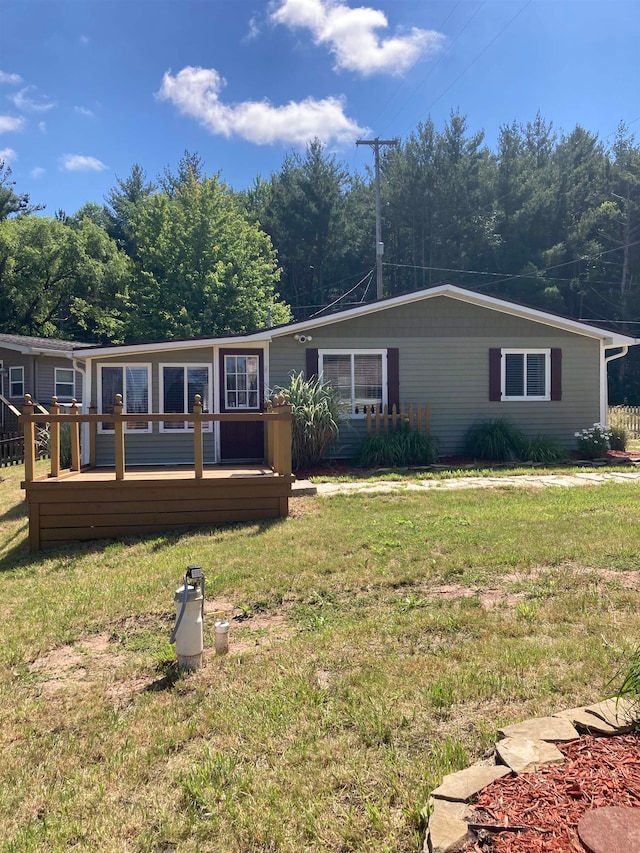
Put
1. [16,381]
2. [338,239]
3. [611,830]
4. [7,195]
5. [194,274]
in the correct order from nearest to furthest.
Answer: [611,830], [16,381], [194,274], [7,195], [338,239]

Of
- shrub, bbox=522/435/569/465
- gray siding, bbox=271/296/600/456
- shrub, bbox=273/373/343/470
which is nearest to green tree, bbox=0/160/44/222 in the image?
gray siding, bbox=271/296/600/456

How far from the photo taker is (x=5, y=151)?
31.6 metres

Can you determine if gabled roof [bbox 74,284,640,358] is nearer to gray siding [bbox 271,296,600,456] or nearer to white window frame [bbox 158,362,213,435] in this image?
gray siding [bbox 271,296,600,456]

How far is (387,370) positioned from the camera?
1187 centimetres

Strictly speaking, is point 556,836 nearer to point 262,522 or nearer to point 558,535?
point 558,535

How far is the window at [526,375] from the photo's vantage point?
12.2 metres

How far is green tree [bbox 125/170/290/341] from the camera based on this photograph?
79.7ft

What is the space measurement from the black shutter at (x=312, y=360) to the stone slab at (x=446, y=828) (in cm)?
996

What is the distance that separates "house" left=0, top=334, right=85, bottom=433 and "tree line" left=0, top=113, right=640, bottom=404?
6364mm

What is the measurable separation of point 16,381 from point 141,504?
13985 millimetres

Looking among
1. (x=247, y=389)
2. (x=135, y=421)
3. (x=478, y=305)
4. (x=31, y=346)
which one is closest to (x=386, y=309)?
(x=478, y=305)

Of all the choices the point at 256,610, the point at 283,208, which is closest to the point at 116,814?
the point at 256,610

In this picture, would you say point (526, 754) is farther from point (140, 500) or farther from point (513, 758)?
point (140, 500)

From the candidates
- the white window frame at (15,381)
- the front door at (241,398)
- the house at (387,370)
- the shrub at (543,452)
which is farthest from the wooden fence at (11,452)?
the shrub at (543,452)
